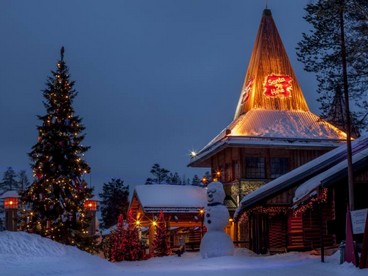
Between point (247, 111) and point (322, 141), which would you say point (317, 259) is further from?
point (247, 111)

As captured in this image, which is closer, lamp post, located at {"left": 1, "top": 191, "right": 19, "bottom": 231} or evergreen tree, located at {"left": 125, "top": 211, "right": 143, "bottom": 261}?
evergreen tree, located at {"left": 125, "top": 211, "right": 143, "bottom": 261}

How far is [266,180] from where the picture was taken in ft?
120

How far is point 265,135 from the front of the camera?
37.2 metres

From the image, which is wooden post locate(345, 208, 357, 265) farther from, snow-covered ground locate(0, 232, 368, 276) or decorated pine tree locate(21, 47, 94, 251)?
decorated pine tree locate(21, 47, 94, 251)

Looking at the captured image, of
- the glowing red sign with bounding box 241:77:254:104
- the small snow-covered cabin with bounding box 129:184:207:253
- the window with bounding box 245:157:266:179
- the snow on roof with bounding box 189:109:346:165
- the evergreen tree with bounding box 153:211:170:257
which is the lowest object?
the evergreen tree with bounding box 153:211:170:257

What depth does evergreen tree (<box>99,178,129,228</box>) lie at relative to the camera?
76.8m

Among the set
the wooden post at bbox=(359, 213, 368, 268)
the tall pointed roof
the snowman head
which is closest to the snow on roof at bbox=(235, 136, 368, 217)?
the snowman head

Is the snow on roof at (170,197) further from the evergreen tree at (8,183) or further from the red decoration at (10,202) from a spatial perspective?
the evergreen tree at (8,183)

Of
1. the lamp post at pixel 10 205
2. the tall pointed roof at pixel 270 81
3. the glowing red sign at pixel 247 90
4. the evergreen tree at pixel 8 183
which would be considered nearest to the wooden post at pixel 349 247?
the tall pointed roof at pixel 270 81

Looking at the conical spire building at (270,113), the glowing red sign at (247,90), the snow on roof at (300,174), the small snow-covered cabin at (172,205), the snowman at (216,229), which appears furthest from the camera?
the glowing red sign at (247,90)

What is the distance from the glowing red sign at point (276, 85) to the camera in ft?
132

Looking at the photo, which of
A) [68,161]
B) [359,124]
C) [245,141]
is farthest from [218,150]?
[359,124]

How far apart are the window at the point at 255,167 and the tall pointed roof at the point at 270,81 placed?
14.5 feet

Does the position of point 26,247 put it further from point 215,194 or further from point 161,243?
point 161,243
